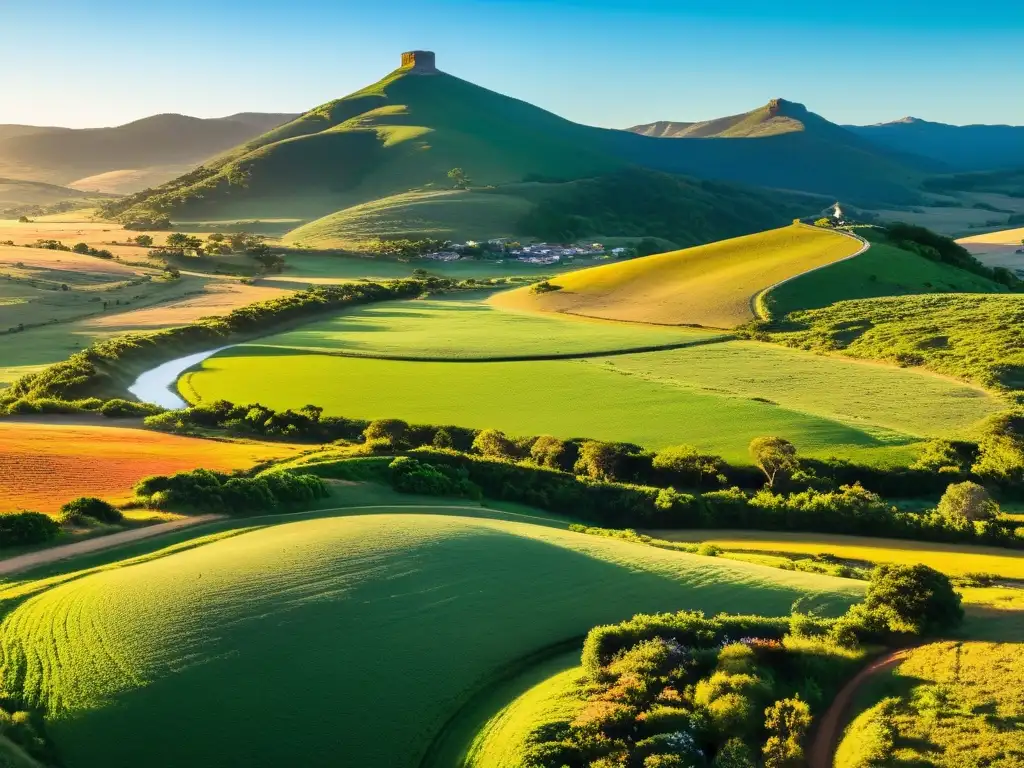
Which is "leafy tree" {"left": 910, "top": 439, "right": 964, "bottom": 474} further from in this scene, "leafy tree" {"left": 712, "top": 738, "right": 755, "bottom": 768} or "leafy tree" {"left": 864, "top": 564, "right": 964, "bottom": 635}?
"leafy tree" {"left": 712, "top": 738, "right": 755, "bottom": 768}

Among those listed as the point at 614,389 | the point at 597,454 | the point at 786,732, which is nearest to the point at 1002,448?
the point at 597,454

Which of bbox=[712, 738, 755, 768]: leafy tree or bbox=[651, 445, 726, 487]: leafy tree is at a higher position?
bbox=[712, 738, 755, 768]: leafy tree

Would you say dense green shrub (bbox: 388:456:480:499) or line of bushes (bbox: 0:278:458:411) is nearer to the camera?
dense green shrub (bbox: 388:456:480:499)

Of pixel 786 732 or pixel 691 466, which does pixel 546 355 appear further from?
pixel 786 732

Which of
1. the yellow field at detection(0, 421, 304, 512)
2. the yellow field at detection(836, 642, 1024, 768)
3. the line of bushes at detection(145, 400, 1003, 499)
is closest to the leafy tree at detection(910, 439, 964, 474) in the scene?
the line of bushes at detection(145, 400, 1003, 499)

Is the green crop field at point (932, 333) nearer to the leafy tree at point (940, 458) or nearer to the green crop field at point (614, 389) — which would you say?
the green crop field at point (614, 389)

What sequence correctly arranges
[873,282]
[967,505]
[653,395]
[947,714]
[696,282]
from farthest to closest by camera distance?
[696,282], [873,282], [653,395], [967,505], [947,714]
